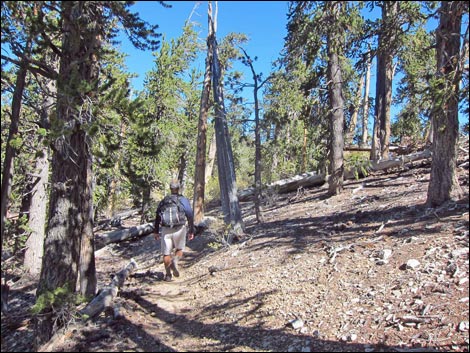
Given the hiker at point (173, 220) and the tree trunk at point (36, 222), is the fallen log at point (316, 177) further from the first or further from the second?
the tree trunk at point (36, 222)

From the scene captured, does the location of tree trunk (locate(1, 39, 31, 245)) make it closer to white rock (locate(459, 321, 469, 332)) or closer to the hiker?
the hiker

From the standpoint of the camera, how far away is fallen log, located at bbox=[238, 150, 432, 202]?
1352 centimetres

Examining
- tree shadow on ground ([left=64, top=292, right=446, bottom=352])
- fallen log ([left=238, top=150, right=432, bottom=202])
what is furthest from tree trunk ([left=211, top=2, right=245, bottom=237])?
tree shadow on ground ([left=64, top=292, right=446, bottom=352])

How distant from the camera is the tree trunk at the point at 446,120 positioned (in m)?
6.42

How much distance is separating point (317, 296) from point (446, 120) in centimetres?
373

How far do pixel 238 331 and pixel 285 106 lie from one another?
993 centimetres

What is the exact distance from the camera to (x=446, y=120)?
21.2 ft

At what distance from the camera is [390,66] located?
14.6 meters

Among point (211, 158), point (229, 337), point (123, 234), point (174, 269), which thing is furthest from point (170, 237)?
point (211, 158)

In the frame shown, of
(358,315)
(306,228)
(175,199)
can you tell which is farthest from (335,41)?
(358,315)

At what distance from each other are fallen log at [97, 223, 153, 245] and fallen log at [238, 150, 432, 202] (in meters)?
5.04

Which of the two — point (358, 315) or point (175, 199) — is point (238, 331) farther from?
point (175, 199)

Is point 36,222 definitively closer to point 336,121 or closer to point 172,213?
point 172,213

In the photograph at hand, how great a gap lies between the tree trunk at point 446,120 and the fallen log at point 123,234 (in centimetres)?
1187
